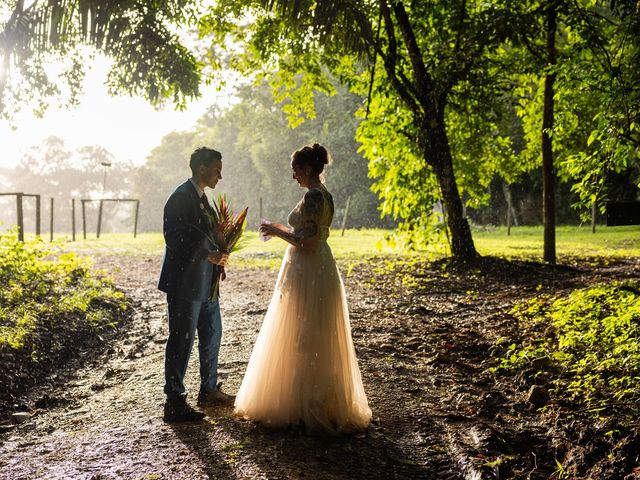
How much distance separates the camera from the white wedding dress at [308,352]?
164 inches

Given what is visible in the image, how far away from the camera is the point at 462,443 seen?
3984 millimetres

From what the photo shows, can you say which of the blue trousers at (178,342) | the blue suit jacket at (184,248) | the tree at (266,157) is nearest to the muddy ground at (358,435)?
the blue trousers at (178,342)

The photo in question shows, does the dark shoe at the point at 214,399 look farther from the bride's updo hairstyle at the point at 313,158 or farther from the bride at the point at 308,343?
the bride's updo hairstyle at the point at 313,158

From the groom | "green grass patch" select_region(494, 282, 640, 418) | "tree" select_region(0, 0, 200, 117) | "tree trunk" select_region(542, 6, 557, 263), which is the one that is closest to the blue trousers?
the groom

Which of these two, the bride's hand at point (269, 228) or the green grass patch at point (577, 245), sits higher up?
→ the bride's hand at point (269, 228)

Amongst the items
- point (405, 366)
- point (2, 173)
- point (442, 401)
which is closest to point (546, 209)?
point (405, 366)

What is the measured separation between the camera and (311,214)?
14.1ft

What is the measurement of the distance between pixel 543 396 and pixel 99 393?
395 centimetres

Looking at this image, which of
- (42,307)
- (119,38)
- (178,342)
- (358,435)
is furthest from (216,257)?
(119,38)

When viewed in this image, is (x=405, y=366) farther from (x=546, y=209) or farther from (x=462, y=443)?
(x=546, y=209)

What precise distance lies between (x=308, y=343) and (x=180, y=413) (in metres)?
1.16

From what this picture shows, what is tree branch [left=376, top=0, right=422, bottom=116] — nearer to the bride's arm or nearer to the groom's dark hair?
the groom's dark hair

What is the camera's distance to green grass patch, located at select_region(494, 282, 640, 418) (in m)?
4.37

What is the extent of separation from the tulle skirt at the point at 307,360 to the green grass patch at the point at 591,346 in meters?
1.78
